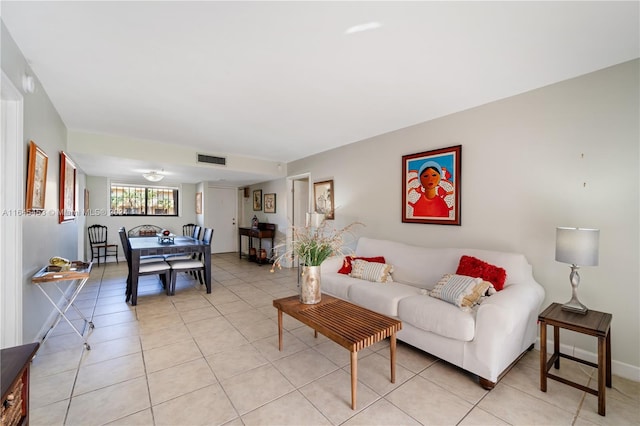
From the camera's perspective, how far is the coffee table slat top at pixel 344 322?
179 centimetres

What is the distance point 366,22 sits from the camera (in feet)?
5.47

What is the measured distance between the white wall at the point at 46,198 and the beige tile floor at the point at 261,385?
40cm

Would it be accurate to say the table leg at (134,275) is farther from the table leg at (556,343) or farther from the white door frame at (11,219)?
the table leg at (556,343)

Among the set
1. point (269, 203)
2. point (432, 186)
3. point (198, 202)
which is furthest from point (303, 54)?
point (198, 202)

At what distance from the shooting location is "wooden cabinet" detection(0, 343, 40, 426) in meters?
0.92

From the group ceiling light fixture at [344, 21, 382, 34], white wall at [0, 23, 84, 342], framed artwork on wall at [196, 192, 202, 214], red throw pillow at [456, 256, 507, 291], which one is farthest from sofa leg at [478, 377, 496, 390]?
framed artwork on wall at [196, 192, 202, 214]

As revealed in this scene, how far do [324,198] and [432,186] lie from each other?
217 centimetres

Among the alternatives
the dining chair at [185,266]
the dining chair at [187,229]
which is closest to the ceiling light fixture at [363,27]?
the dining chair at [185,266]

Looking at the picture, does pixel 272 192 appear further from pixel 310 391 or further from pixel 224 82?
pixel 310 391

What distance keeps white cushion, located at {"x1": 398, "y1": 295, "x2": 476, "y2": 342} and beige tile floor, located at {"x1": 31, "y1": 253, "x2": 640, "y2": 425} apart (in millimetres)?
341

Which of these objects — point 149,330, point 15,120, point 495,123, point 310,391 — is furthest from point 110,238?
point 495,123

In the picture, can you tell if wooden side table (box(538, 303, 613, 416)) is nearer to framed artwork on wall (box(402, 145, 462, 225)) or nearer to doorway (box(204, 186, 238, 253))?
framed artwork on wall (box(402, 145, 462, 225))

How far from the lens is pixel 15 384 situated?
0.96 metres

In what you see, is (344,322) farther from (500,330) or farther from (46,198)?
(46,198)
